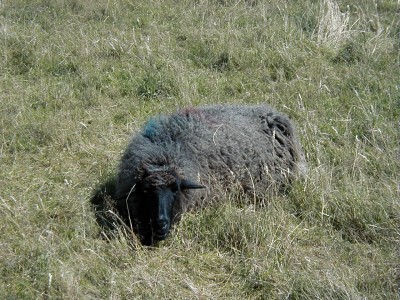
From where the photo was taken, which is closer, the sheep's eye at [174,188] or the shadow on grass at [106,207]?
the shadow on grass at [106,207]

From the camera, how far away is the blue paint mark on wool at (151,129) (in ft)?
21.2

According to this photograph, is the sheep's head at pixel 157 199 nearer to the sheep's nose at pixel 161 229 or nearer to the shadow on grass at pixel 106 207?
the sheep's nose at pixel 161 229

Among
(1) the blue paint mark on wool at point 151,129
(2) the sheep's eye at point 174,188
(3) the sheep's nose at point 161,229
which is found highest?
(1) the blue paint mark on wool at point 151,129

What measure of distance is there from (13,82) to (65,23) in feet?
7.00

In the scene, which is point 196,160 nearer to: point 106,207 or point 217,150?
point 217,150

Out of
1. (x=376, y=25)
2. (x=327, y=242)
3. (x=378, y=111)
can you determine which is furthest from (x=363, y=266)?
(x=376, y=25)

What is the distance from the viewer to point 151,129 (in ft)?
21.4

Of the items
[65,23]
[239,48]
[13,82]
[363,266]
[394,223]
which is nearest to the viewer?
[363,266]

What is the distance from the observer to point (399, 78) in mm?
9078

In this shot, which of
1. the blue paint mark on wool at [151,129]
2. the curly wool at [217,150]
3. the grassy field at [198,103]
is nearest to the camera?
the grassy field at [198,103]

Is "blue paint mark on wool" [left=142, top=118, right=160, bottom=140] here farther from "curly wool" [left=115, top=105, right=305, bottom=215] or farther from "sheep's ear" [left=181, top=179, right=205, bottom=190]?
"sheep's ear" [left=181, top=179, right=205, bottom=190]

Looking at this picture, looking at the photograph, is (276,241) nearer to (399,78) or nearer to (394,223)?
(394,223)

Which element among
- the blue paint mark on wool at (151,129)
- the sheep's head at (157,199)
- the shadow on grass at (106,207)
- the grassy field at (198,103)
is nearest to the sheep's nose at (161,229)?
the sheep's head at (157,199)

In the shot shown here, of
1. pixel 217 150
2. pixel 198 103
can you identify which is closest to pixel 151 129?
pixel 217 150
